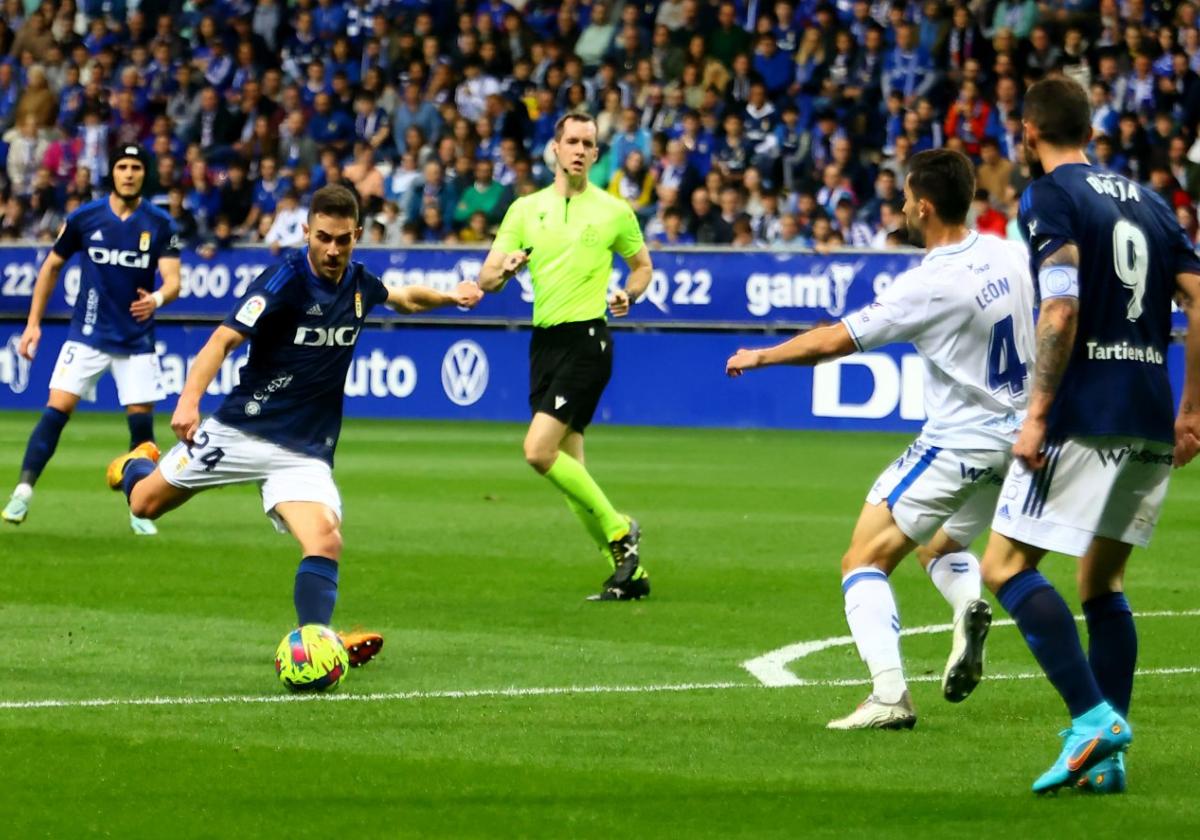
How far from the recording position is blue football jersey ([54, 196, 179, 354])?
14.4m

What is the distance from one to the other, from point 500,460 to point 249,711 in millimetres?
12040

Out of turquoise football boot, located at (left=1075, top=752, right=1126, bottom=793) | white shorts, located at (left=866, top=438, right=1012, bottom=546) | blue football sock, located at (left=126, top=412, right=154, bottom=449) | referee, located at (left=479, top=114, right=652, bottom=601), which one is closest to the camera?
turquoise football boot, located at (left=1075, top=752, right=1126, bottom=793)

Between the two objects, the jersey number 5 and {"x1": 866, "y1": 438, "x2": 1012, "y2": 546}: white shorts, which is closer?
the jersey number 5

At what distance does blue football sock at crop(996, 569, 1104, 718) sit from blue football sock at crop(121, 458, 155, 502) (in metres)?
6.31

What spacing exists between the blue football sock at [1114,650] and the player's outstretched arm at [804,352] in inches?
41.7

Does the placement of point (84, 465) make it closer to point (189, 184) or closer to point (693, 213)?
point (693, 213)

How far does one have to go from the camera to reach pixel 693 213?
24.5 metres

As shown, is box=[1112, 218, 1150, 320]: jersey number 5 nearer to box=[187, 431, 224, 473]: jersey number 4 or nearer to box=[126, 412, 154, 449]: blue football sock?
box=[187, 431, 224, 473]: jersey number 4

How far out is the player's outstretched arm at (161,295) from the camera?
46.0 feet

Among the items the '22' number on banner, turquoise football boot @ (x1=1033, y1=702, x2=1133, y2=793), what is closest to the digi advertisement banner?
the '22' number on banner

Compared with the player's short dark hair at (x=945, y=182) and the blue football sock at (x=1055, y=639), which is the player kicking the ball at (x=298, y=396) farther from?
the blue football sock at (x=1055, y=639)

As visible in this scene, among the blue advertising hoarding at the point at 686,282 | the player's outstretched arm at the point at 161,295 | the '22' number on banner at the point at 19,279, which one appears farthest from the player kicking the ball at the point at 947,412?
the '22' number on banner at the point at 19,279

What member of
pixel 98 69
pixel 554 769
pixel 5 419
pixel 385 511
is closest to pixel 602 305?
pixel 385 511

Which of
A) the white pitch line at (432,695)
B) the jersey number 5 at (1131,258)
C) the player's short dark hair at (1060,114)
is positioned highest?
the player's short dark hair at (1060,114)
